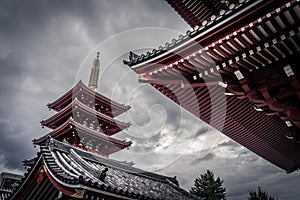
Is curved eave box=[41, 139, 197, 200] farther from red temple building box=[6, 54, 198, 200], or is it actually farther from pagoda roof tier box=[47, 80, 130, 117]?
pagoda roof tier box=[47, 80, 130, 117]

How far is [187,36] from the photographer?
16.5 ft

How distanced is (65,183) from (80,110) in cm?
1567

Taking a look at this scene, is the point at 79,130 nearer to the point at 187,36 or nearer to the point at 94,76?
the point at 94,76

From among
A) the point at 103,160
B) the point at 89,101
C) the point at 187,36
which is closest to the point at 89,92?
the point at 89,101

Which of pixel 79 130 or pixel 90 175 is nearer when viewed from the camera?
pixel 90 175

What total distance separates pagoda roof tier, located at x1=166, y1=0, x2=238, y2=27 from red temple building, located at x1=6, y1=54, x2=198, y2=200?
592 centimetres

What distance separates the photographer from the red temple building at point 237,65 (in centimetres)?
429

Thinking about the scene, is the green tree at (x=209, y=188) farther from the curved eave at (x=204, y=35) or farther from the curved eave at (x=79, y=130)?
the curved eave at (x=204, y=35)

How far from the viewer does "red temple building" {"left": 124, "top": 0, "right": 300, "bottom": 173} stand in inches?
169

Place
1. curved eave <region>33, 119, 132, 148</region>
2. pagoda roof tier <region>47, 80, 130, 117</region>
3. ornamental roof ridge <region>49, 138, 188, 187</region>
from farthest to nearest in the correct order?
1. pagoda roof tier <region>47, 80, 130, 117</region>
2. curved eave <region>33, 119, 132, 148</region>
3. ornamental roof ridge <region>49, 138, 188, 187</region>

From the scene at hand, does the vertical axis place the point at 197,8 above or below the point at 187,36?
above

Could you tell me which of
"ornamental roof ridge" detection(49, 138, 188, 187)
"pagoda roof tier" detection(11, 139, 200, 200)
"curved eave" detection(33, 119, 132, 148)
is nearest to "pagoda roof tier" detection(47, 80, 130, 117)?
"curved eave" detection(33, 119, 132, 148)

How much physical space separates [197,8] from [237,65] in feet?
14.6

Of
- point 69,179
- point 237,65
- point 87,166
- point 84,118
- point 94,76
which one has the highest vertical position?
point 94,76
